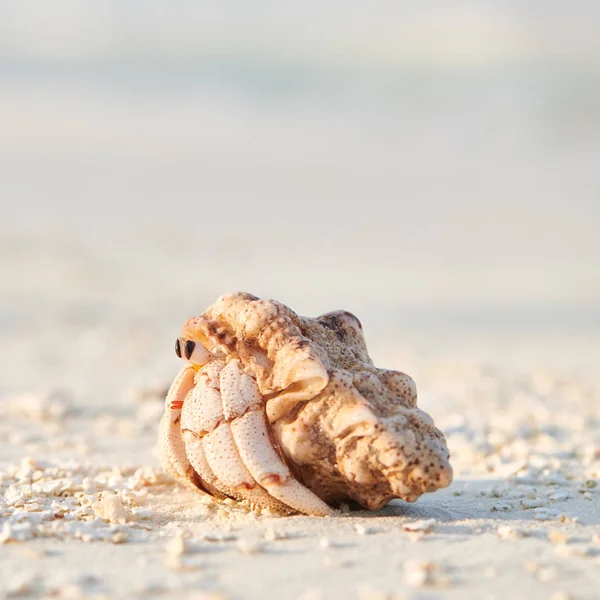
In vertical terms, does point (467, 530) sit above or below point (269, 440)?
below

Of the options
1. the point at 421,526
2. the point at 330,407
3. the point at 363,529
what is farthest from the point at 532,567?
the point at 330,407

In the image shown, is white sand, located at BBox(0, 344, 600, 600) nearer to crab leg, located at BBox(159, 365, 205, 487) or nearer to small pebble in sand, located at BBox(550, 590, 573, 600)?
small pebble in sand, located at BBox(550, 590, 573, 600)

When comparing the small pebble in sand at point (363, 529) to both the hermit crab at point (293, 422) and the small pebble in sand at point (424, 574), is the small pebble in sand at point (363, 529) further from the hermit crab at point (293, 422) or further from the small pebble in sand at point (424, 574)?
the small pebble in sand at point (424, 574)

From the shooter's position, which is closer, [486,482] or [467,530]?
[467,530]

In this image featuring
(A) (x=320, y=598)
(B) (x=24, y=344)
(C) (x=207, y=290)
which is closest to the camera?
(A) (x=320, y=598)

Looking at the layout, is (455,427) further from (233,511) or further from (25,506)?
(25,506)

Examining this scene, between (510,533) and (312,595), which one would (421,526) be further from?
(312,595)

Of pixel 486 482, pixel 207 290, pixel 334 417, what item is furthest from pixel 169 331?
pixel 334 417

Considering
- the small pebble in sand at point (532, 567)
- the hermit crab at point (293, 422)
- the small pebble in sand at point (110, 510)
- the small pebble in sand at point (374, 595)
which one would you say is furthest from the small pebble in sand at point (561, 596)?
the small pebble in sand at point (110, 510)
